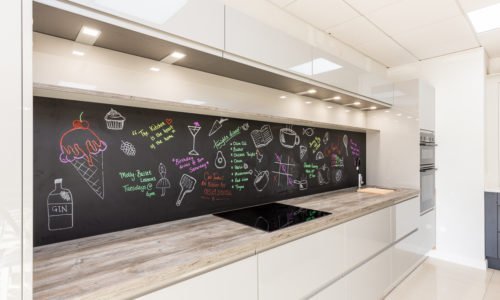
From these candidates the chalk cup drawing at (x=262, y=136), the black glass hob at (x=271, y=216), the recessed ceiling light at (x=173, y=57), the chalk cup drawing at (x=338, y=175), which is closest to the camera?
the recessed ceiling light at (x=173, y=57)

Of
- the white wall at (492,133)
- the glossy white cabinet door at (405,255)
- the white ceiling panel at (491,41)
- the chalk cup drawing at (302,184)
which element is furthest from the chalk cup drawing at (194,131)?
the white wall at (492,133)

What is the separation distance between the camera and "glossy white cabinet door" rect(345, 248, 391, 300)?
6.66 feet

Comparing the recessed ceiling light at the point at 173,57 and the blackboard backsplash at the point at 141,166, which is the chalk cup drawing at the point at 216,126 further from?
the recessed ceiling light at the point at 173,57

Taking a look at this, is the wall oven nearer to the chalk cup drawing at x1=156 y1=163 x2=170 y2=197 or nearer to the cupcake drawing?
the chalk cup drawing at x1=156 y1=163 x2=170 y2=197

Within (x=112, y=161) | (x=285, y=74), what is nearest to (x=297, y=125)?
(x=285, y=74)

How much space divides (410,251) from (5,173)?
335 cm

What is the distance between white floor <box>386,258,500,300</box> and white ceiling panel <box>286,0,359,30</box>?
2.58m

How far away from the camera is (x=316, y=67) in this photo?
2145mm

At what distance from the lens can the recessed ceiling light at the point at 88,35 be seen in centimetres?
123

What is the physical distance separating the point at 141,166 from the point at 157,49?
655 mm

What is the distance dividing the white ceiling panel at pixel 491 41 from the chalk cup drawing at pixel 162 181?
339 centimetres

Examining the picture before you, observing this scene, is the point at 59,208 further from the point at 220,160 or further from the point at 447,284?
the point at 447,284

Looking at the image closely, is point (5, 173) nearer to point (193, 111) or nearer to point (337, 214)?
point (193, 111)

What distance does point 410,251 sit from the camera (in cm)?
290
